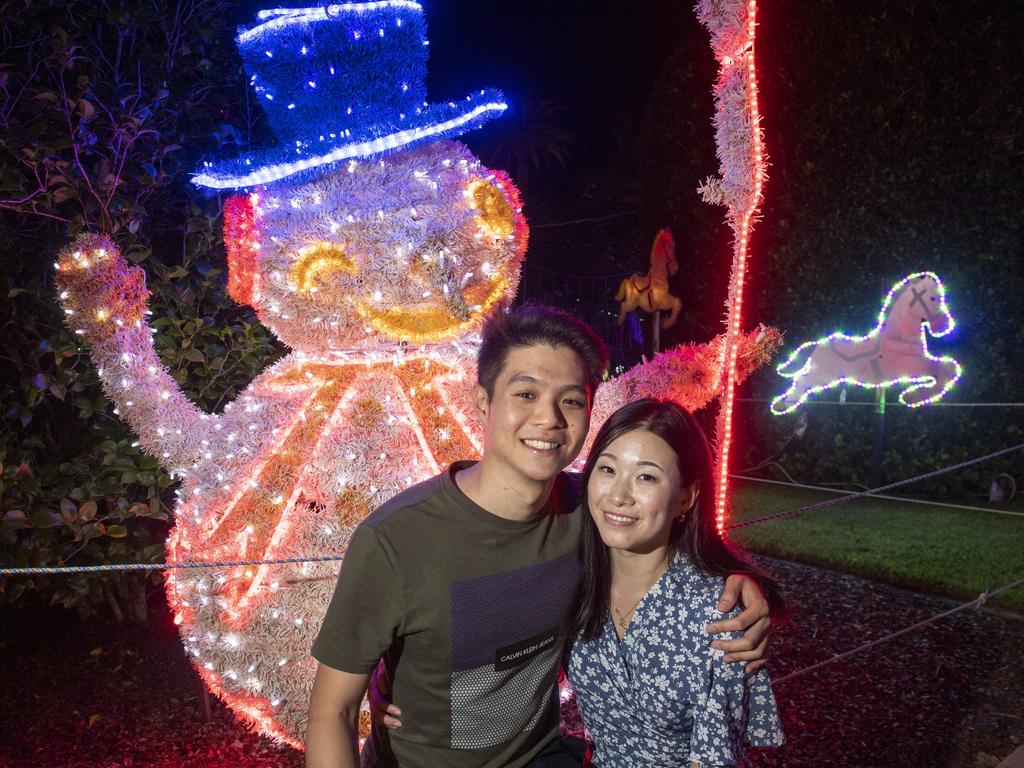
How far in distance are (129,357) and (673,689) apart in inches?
83.6

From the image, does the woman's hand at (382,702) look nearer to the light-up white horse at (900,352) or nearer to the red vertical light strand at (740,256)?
the red vertical light strand at (740,256)

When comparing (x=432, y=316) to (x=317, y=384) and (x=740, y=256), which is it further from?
(x=740, y=256)

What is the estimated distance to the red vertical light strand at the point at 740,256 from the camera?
7.18 feet

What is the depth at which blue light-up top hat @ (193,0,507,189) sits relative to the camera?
221 centimetres

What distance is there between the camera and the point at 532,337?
174 centimetres

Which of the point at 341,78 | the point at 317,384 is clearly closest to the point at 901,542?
the point at 317,384

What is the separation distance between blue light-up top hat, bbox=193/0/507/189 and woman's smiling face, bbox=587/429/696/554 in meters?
1.18

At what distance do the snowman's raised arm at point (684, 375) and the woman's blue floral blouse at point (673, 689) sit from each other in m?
0.92

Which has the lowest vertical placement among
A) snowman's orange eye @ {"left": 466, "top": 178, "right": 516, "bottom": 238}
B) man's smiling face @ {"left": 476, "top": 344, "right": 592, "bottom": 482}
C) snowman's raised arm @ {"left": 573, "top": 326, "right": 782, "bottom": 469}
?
snowman's raised arm @ {"left": 573, "top": 326, "right": 782, "bottom": 469}

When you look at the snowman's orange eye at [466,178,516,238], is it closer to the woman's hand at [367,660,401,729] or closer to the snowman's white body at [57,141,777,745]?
the snowman's white body at [57,141,777,745]

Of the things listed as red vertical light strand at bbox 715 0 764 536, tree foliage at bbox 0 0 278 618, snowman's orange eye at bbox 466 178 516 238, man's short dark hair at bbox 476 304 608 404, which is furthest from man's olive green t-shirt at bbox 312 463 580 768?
tree foliage at bbox 0 0 278 618

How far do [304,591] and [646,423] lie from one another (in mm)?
1165

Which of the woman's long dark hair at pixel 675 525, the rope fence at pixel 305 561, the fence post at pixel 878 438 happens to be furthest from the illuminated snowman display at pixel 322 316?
the fence post at pixel 878 438

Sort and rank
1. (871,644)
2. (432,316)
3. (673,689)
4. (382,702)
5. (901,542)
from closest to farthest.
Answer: (673,689) < (382,702) < (432,316) < (871,644) < (901,542)
